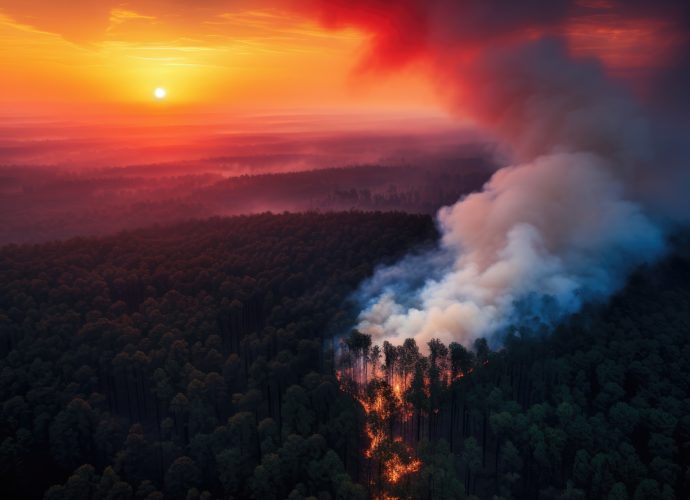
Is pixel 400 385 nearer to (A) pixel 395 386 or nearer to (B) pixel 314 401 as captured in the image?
(A) pixel 395 386

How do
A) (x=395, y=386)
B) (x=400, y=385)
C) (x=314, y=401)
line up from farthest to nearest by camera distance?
(x=395, y=386) < (x=400, y=385) < (x=314, y=401)

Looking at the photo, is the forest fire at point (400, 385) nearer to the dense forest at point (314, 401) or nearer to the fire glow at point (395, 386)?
the fire glow at point (395, 386)

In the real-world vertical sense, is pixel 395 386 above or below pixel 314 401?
above

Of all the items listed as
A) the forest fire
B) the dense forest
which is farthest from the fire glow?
the dense forest

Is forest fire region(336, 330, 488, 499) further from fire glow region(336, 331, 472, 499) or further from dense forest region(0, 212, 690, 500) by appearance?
dense forest region(0, 212, 690, 500)

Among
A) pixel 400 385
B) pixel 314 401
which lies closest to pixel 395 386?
pixel 400 385

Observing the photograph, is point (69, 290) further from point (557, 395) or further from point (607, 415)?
point (607, 415)

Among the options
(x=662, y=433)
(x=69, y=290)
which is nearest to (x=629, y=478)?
(x=662, y=433)
